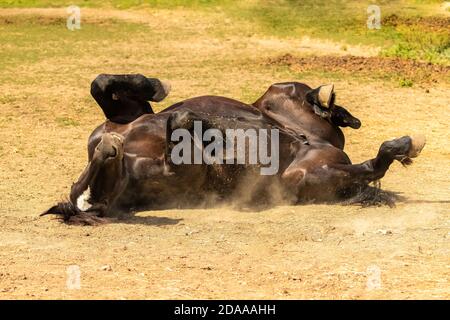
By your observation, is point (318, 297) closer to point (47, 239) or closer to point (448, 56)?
point (47, 239)

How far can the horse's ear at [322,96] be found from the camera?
733 centimetres

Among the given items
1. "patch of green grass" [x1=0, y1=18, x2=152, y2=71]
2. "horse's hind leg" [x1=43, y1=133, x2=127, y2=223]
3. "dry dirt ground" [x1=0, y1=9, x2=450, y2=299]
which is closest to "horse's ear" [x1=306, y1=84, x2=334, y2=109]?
"dry dirt ground" [x1=0, y1=9, x2=450, y2=299]

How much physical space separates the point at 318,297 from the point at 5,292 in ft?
5.44

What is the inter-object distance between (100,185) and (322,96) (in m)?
2.00

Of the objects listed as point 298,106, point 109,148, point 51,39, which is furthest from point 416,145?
point 51,39

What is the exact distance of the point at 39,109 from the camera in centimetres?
1178

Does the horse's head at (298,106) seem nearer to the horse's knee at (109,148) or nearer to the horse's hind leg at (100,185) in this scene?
the horse's hind leg at (100,185)

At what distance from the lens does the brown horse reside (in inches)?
254

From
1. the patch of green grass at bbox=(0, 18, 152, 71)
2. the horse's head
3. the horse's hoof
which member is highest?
the horse's head

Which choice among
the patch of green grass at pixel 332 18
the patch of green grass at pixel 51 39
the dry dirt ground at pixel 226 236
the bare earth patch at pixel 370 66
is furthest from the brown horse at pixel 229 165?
the patch of green grass at pixel 332 18

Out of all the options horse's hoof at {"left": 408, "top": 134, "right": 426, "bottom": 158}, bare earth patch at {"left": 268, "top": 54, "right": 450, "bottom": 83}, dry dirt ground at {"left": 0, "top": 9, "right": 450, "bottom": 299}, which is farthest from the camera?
bare earth patch at {"left": 268, "top": 54, "right": 450, "bottom": 83}

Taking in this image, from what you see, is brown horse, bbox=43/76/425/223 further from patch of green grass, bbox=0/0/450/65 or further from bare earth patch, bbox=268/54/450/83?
patch of green grass, bbox=0/0/450/65

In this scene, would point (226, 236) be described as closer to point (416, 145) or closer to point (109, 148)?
point (109, 148)
